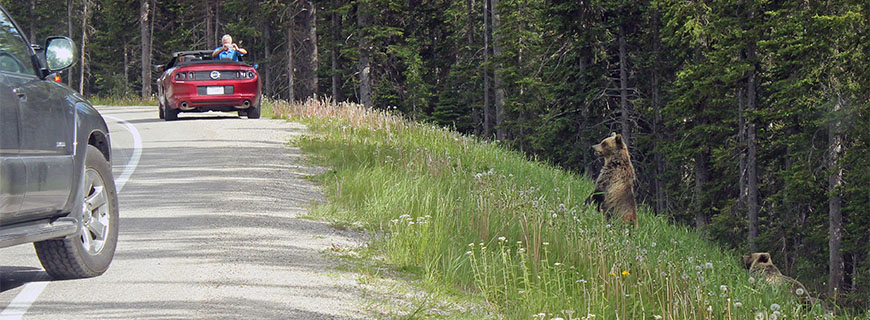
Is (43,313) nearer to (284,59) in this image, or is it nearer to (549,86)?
(549,86)

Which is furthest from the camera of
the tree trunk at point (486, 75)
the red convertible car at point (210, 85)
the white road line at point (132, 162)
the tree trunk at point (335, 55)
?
the tree trunk at point (335, 55)

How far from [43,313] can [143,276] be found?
111cm

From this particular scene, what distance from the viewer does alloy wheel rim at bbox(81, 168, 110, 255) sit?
6.28 metres

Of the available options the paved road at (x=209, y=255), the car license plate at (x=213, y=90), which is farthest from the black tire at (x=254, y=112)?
the paved road at (x=209, y=255)

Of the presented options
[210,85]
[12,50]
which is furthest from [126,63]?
[12,50]

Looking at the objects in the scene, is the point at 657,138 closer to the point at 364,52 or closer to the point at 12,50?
the point at 364,52

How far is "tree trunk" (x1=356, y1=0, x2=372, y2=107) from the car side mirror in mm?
31143

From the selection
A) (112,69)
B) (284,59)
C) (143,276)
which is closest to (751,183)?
(143,276)

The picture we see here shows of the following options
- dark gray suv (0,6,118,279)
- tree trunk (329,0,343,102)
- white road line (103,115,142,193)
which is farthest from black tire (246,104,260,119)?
tree trunk (329,0,343,102)

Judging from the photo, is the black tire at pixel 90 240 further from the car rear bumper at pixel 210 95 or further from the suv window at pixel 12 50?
the car rear bumper at pixel 210 95

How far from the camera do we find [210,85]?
20609 millimetres

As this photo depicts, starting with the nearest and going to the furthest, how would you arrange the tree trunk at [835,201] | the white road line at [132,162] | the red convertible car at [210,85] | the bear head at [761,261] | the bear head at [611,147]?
the bear head at [761,261] < the bear head at [611,147] < the white road line at [132,162] < the red convertible car at [210,85] < the tree trunk at [835,201]

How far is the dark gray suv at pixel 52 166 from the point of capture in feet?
17.1

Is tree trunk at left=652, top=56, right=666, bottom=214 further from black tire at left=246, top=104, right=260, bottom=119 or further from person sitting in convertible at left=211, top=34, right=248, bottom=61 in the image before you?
person sitting in convertible at left=211, top=34, right=248, bottom=61
